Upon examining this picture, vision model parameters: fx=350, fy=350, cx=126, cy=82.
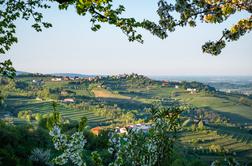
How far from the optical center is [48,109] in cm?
15788

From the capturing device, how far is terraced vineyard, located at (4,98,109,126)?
155 m

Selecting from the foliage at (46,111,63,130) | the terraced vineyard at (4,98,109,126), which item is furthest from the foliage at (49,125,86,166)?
the terraced vineyard at (4,98,109,126)

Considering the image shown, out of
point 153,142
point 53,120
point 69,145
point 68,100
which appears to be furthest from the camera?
point 68,100

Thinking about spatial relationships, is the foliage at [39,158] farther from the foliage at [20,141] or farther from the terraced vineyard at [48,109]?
the terraced vineyard at [48,109]

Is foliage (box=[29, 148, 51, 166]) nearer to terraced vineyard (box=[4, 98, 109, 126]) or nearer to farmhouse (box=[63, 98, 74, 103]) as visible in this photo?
terraced vineyard (box=[4, 98, 109, 126])

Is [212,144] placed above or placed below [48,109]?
below

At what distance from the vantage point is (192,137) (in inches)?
5561

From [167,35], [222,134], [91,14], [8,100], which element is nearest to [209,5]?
[167,35]

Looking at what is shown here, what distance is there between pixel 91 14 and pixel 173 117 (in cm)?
317

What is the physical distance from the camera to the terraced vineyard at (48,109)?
507 ft

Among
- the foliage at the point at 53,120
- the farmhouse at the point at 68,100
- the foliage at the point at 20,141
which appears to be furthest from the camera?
the farmhouse at the point at 68,100

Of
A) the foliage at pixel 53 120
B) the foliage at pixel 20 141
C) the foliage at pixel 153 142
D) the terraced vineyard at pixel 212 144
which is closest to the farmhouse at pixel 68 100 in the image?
the terraced vineyard at pixel 212 144

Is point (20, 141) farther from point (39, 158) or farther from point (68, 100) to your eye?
point (68, 100)

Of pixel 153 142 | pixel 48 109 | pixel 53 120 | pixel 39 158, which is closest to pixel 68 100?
pixel 48 109
